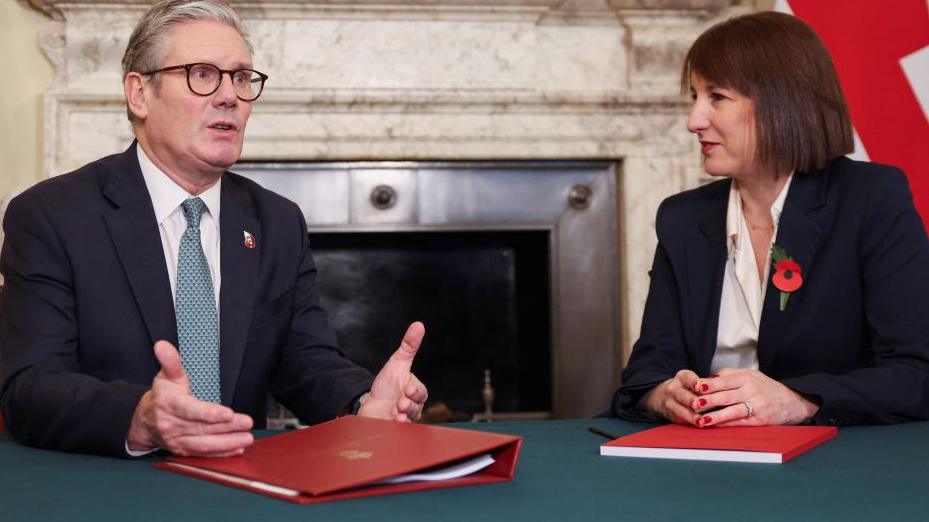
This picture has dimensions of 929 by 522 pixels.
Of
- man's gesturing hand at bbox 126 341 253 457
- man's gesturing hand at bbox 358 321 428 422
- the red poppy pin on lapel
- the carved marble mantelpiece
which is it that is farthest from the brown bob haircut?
the carved marble mantelpiece

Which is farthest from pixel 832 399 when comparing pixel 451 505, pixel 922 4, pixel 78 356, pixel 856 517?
pixel 922 4

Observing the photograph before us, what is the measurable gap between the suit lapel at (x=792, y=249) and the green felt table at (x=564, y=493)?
1.90ft

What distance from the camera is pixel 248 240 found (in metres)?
1.90

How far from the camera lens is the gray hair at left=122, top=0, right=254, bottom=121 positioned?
1.90 m

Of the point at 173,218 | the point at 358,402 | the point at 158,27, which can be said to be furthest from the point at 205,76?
the point at 358,402

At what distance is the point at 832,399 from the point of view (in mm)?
1588

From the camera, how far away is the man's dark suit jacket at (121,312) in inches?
56.5

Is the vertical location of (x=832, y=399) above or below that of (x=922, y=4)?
below

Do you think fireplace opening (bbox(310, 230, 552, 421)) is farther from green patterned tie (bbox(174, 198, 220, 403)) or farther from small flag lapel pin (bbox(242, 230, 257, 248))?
green patterned tie (bbox(174, 198, 220, 403))

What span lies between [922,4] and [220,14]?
2197 mm

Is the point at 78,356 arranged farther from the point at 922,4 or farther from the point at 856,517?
the point at 922,4

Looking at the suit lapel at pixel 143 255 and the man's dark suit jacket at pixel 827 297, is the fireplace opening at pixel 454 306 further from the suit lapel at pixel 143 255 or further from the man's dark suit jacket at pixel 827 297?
the suit lapel at pixel 143 255

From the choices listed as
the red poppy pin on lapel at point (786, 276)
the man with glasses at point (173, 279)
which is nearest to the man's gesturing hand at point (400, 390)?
the man with glasses at point (173, 279)

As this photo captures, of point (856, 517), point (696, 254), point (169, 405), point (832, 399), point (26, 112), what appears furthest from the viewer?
point (26, 112)
